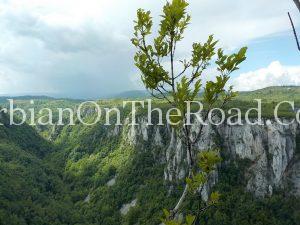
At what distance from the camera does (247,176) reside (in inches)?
5817

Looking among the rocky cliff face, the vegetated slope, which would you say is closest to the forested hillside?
the vegetated slope

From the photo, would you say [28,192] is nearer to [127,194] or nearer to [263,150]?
[127,194]

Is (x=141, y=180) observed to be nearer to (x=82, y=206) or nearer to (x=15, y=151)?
(x=82, y=206)

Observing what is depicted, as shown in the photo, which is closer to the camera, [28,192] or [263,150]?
[263,150]

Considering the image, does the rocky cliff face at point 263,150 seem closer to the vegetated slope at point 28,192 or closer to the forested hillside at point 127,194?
the forested hillside at point 127,194

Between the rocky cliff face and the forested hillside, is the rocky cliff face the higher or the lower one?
the higher one

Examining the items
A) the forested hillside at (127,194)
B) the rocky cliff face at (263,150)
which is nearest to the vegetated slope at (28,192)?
the forested hillside at (127,194)

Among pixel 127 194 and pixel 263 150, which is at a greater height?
pixel 263 150

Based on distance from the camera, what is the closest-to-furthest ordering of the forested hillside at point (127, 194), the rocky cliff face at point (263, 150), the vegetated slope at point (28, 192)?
the vegetated slope at point (28, 192) < the forested hillside at point (127, 194) < the rocky cliff face at point (263, 150)

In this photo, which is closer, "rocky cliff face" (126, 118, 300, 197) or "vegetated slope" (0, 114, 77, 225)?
"vegetated slope" (0, 114, 77, 225)

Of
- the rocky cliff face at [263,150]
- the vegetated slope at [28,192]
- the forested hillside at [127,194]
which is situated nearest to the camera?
the vegetated slope at [28,192]

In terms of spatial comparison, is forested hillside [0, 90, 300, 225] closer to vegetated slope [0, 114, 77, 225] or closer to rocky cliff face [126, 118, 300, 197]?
vegetated slope [0, 114, 77, 225]

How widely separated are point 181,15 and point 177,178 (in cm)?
15128

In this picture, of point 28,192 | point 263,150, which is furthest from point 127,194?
point 263,150
